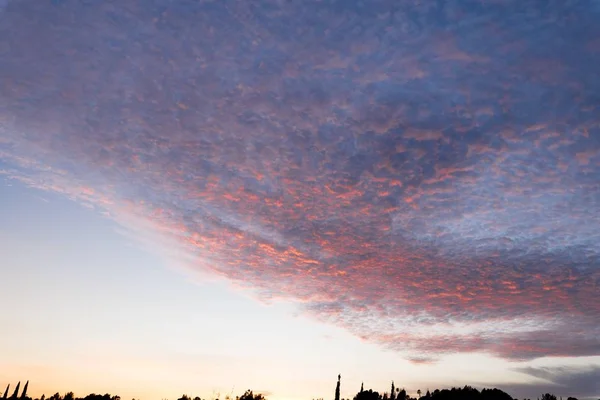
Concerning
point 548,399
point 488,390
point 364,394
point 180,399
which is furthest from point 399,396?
point 180,399

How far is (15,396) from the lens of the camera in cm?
9969

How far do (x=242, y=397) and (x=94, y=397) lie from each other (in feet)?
126

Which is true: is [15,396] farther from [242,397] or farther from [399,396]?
[399,396]

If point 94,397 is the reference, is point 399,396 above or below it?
above

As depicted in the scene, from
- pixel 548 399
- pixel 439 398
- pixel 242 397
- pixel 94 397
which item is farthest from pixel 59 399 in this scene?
pixel 548 399

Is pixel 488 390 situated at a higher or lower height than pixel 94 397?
higher

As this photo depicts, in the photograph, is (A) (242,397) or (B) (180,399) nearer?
(A) (242,397)

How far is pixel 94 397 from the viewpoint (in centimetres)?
11231

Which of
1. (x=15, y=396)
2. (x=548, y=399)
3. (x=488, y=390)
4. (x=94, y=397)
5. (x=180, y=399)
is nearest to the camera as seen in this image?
(x=488, y=390)

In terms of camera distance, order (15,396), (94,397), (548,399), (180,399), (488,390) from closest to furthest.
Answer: (488,390) → (548,399) → (15,396) → (94,397) → (180,399)

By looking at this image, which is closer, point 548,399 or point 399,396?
point 548,399

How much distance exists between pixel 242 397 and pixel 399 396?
143 feet

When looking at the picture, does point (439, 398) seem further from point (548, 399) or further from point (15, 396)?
point (15, 396)

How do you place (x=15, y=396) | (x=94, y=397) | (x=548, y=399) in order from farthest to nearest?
(x=94, y=397) < (x=15, y=396) < (x=548, y=399)
